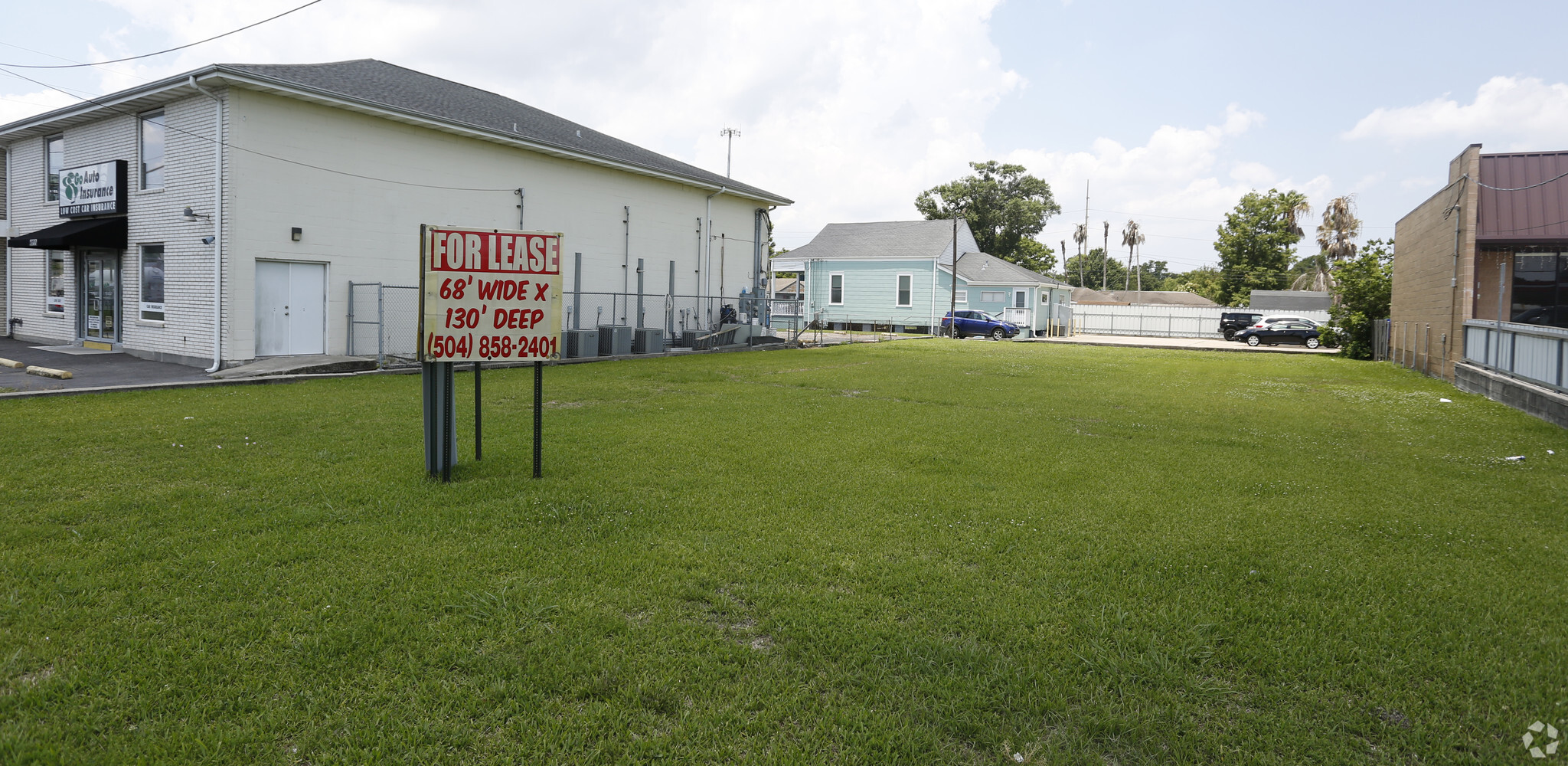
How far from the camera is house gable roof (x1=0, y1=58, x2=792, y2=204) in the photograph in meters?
17.2

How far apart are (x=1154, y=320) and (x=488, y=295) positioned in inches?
2102

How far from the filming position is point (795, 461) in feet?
27.9

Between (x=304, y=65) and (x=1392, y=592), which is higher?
(x=304, y=65)

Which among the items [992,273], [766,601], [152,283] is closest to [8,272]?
[152,283]

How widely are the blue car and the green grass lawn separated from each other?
34.5 metres

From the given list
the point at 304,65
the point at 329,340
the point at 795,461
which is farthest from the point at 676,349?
the point at 795,461

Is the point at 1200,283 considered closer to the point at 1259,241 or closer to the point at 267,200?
the point at 1259,241

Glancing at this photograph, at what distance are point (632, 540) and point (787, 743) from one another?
8.69 ft

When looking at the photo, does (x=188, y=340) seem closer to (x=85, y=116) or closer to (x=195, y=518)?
(x=85, y=116)

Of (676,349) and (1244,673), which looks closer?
(1244,673)

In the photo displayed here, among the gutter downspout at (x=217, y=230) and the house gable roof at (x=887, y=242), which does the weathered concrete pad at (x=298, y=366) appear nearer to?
the gutter downspout at (x=217, y=230)

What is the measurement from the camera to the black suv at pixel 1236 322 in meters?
47.5

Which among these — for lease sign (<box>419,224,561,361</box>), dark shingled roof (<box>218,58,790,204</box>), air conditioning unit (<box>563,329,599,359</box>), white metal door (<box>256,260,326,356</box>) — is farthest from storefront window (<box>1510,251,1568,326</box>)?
white metal door (<box>256,260,326,356</box>)

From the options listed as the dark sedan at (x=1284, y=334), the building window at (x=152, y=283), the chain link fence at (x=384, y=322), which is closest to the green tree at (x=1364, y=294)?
the dark sedan at (x=1284, y=334)
